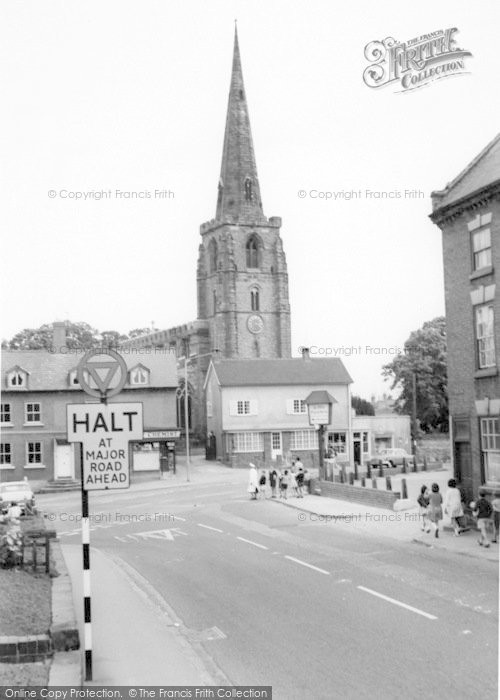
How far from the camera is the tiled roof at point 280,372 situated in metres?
58.5

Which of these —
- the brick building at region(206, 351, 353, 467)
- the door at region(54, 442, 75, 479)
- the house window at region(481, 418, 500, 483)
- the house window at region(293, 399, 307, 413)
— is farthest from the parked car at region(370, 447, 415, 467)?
the house window at region(481, 418, 500, 483)

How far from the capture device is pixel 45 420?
48531mm

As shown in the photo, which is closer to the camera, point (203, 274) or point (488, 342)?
point (488, 342)

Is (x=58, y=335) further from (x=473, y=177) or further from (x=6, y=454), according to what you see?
(x=473, y=177)

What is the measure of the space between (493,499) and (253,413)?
37490 millimetres

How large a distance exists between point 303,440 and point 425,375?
42.9 feet

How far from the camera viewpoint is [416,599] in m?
14.3

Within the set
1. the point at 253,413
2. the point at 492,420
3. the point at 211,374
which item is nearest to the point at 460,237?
the point at 492,420

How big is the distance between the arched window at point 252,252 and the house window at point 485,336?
65243mm

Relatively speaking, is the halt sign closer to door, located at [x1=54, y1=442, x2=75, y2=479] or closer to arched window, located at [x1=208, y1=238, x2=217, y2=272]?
door, located at [x1=54, y1=442, x2=75, y2=479]

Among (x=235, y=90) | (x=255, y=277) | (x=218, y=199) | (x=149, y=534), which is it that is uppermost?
(x=235, y=90)

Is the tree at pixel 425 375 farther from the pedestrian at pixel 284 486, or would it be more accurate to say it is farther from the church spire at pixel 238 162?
the pedestrian at pixel 284 486

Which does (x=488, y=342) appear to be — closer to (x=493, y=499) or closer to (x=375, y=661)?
(x=493, y=499)

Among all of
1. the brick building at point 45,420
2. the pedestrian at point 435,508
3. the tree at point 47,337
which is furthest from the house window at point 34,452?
the pedestrian at point 435,508
